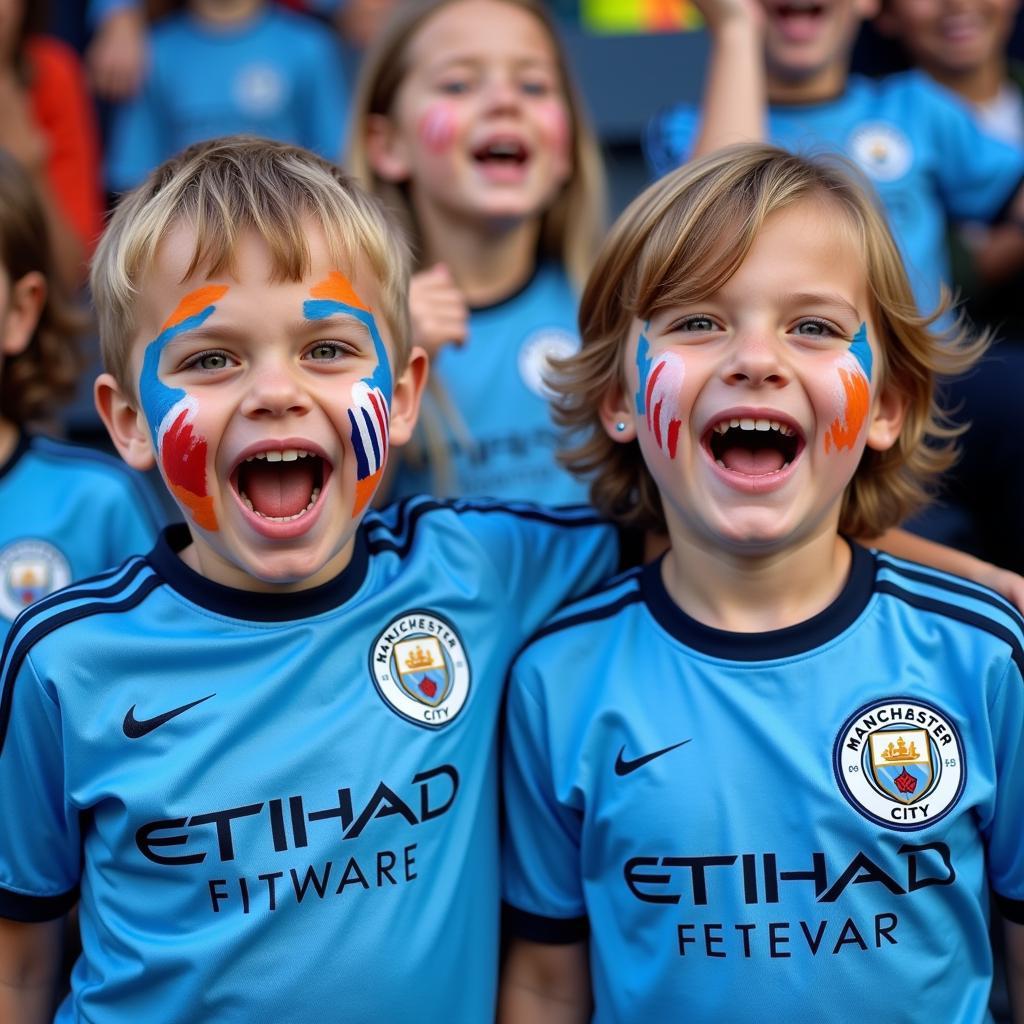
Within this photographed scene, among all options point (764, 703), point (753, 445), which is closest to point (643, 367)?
point (753, 445)

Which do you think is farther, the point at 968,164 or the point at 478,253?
the point at 968,164

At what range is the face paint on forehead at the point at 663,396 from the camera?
6.53 ft

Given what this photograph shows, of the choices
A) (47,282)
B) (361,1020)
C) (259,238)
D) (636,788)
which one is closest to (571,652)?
(636,788)

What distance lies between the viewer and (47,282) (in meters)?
2.87

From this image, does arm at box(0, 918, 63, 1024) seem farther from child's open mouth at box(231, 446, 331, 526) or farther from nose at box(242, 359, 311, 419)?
nose at box(242, 359, 311, 419)

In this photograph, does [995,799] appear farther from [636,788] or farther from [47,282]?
[47,282]

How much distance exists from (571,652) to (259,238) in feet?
2.61

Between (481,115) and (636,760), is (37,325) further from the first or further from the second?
(636,760)

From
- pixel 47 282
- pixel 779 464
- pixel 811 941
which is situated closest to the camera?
pixel 811 941

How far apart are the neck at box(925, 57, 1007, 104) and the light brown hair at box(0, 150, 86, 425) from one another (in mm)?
2750

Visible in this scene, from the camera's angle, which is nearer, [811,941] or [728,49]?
[811,941]

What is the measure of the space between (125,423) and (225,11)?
11.8ft

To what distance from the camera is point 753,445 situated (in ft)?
6.79

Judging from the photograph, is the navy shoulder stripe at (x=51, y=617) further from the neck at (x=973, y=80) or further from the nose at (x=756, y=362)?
the neck at (x=973, y=80)
